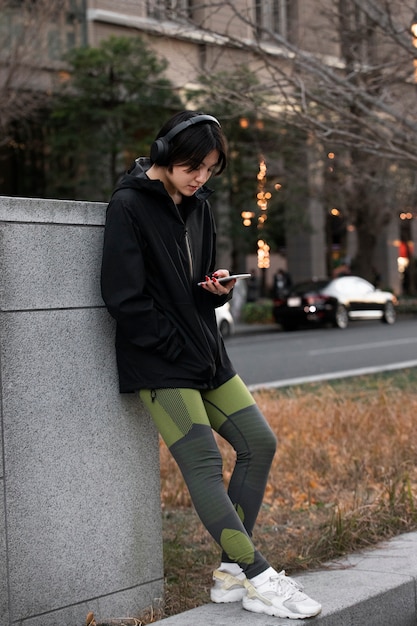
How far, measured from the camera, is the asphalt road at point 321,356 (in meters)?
15.1

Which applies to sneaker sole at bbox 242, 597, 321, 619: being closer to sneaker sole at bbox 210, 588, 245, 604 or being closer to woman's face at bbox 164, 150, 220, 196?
sneaker sole at bbox 210, 588, 245, 604

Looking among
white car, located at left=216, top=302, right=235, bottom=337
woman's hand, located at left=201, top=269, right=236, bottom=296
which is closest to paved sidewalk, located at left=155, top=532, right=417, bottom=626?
woman's hand, located at left=201, top=269, right=236, bottom=296

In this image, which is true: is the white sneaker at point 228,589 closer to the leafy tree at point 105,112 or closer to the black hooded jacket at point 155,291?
the black hooded jacket at point 155,291

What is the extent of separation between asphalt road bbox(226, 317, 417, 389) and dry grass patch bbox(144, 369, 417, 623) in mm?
4266

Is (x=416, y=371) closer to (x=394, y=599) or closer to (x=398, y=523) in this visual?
(x=398, y=523)

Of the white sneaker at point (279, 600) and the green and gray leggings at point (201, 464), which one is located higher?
the green and gray leggings at point (201, 464)

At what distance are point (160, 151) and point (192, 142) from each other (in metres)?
0.11

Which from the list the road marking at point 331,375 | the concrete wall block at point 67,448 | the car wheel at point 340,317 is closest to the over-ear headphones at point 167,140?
the concrete wall block at point 67,448

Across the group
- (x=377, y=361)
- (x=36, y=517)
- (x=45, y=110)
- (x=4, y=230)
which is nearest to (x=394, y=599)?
(x=36, y=517)

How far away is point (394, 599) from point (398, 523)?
3.06ft

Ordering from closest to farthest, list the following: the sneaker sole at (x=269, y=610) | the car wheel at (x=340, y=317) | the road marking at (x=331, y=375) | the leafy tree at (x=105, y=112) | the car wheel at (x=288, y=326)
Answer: the sneaker sole at (x=269, y=610), the road marking at (x=331, y=375), the leafy tree at (x=105, y=112), the car wheel at (x=340, y=317), the car wheel at (x=288, y=326)

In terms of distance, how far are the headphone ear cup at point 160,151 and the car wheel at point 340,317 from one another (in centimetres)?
2603

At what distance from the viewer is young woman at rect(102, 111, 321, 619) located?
3553mm

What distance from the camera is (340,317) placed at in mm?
29609
